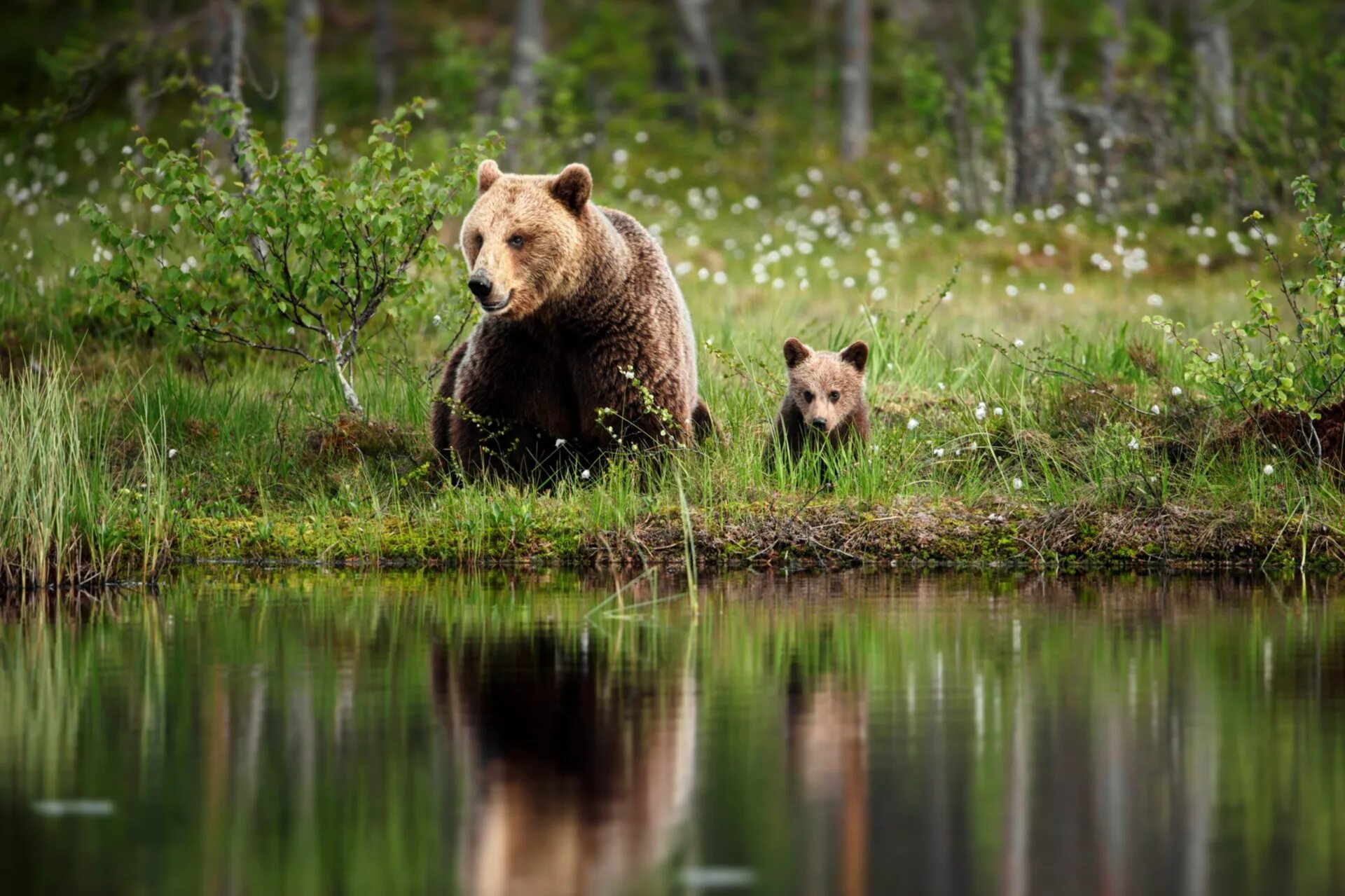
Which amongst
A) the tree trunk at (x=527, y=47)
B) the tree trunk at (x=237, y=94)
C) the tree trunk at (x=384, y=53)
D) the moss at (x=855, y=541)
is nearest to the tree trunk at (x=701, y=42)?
the tree trunk at (x=384, y=53)

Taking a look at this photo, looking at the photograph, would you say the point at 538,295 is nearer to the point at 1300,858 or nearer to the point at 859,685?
the point at 859,685

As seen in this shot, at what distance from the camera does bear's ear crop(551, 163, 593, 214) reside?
10.2 meters

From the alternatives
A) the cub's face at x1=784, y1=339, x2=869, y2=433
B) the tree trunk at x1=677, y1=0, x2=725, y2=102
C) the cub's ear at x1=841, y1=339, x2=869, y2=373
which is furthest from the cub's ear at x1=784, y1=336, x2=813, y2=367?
the tree trunk at x1=677, y1=0, x2=725, y2=102

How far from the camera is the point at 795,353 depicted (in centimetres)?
1112

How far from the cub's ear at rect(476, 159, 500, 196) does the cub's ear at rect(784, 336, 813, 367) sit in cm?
200

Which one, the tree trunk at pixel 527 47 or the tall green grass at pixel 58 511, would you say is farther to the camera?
the tree trunk at pixel 527 47

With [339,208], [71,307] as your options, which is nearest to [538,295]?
[339,208]

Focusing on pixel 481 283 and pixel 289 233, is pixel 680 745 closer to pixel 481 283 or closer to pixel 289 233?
pixel 481 283

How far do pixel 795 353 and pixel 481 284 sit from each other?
2286mm

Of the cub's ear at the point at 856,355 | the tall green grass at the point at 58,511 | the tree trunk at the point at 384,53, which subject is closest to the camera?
the tall green grass at the point at 58,511

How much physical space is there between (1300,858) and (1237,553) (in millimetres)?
5669

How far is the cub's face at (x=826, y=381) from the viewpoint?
10.7m

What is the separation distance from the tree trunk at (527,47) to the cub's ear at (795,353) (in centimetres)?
1815

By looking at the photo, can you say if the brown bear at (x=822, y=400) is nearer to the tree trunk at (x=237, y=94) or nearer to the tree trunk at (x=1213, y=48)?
the tree trunk at (x=237, y=94)
